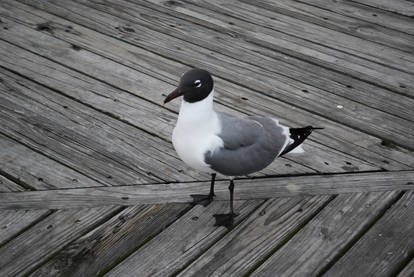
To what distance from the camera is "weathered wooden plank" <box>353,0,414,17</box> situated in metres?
3.87

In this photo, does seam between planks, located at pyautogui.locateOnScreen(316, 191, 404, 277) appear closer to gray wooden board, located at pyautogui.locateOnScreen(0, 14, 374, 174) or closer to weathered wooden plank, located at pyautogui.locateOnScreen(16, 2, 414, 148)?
gray wooden board, located at pyautogui.locateOnScreen(0, 14, 374, 174)

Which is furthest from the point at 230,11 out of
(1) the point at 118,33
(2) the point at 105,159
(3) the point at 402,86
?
(2) the point at 105,159

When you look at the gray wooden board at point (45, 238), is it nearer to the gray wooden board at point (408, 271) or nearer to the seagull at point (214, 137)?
the seagull at point (214, 137)

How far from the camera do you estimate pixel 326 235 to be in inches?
78.7

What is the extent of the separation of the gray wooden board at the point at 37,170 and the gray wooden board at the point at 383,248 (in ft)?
3.96

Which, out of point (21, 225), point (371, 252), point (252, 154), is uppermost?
point (252, 154)

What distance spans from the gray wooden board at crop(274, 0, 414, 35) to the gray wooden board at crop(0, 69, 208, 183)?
78.1 inches

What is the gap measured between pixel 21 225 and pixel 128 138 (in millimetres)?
759

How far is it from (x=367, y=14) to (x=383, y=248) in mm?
2486

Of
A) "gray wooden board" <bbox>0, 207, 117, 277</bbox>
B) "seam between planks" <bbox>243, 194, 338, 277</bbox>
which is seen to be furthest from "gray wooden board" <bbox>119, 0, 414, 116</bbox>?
"gray wooden board" <bbox>0, 207, 117, 277</bbox>

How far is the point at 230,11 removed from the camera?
3869 mm

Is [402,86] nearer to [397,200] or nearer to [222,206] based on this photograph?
[397,200]

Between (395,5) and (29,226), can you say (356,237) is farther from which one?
(395,5)

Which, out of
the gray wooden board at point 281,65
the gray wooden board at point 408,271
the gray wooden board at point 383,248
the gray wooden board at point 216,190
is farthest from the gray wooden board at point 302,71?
the gray wooden board at point 408,271
